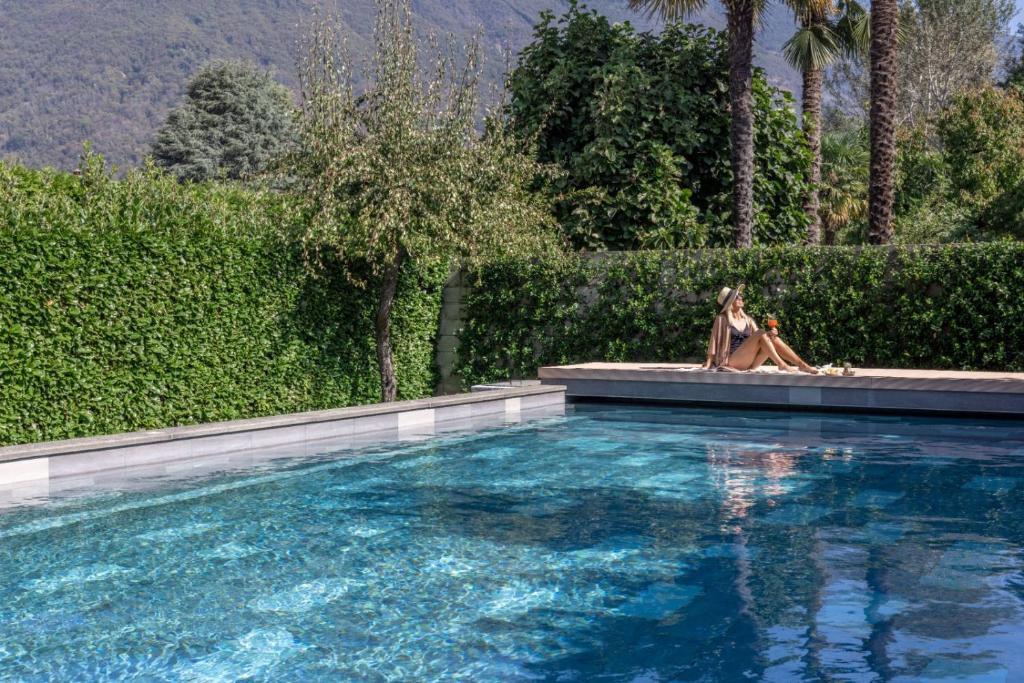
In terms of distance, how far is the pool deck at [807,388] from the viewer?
12.6 metres

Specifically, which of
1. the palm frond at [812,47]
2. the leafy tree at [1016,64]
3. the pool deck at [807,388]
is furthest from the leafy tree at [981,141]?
the pool deck at [807,388]

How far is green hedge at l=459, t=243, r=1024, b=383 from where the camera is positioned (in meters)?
14.2

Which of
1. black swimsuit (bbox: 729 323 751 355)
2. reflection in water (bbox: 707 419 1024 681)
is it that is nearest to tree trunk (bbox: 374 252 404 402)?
black swimsuit (bbox: 729 323 751 355)

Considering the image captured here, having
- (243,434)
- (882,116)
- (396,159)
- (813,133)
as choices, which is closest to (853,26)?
(813,133)

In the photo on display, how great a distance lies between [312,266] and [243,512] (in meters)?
6.56

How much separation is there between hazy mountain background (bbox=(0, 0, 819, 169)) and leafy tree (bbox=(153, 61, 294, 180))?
31.3 meters

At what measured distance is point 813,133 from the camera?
77.0 feet

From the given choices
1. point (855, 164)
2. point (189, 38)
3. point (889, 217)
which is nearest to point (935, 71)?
point (855, 164)

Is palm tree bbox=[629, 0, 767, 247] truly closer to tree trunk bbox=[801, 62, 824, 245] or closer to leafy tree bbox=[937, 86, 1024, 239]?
tree trunk bbox=[801, 62, 824, 245]

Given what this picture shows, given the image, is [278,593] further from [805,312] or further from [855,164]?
[855,164]

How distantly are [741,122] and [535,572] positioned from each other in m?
13.5

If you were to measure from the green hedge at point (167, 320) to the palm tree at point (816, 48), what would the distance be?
417 inches

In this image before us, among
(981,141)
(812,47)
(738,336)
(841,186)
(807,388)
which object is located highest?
(812,47)

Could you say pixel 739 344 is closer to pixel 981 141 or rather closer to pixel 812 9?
pixel 812 9
